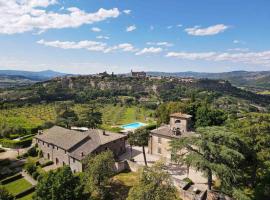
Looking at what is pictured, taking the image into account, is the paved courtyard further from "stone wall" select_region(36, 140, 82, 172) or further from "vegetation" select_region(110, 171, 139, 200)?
"stone wall" select_region(36, 140, 82, 172)

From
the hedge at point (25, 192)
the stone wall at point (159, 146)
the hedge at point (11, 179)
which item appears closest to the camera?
the hedge at point (25, 192)

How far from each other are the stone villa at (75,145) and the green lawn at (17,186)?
6.86 metres

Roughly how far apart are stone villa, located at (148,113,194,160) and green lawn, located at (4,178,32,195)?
74.5 feet

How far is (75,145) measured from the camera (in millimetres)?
42219

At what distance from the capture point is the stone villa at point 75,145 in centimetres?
4012

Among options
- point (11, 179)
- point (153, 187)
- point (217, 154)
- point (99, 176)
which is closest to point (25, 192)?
point (11, 179)

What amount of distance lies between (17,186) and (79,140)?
12.3m

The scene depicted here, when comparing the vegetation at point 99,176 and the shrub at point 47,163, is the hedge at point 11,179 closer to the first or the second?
the shrub at point 47,163

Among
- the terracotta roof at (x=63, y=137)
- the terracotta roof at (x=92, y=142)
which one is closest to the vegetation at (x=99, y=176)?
the terracotta roof at (x=92, y=142)

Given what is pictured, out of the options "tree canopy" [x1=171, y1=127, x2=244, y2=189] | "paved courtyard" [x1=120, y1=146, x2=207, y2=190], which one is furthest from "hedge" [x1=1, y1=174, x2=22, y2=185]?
"tree canopy" [x1=171, y1=127, x2=244, y2=189]

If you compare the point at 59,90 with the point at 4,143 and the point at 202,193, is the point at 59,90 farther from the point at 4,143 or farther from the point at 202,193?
the point at 202,193

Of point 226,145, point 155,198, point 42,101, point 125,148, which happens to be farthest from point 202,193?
point 42,101

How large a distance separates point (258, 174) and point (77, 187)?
2291cm

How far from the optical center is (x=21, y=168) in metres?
44.2
